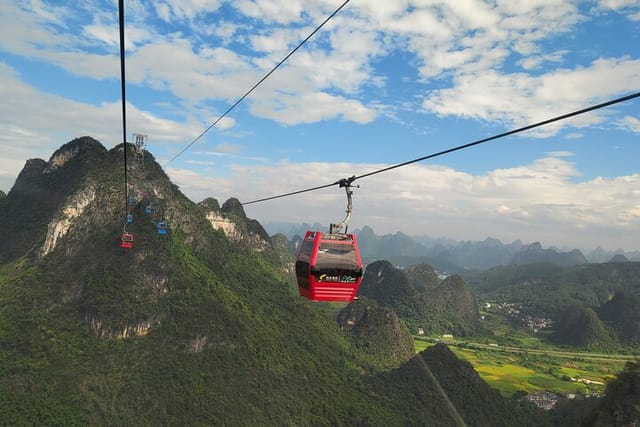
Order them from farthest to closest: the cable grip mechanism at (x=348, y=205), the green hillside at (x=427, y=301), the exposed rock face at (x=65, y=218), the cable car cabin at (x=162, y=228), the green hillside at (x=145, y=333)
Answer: the green hillside at (x=427, y=301) → the exposed rock face at (x=65, y=218) → the green hillside at (x=145, y=333) → the cable car cabin at (x=162, y=228) → the cable grip mechanism at (x=348, y=205)

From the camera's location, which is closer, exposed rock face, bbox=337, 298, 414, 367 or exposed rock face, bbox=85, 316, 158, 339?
exposed rock face, bbox=85, 316, 158, 339

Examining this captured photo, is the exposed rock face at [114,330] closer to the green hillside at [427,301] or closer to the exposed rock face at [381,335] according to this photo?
the exposed rock face at [381,335]

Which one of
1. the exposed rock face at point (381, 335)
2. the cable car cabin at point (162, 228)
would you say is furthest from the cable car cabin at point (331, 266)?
the exposed rock face at point (381, 335)

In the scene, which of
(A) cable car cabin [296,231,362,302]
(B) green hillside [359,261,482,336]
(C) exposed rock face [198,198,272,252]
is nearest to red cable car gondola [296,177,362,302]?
(A) cable car cabin [296,231,362,302]

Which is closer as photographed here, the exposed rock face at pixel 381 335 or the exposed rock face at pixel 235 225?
the exposed rock face at pixel 381 335

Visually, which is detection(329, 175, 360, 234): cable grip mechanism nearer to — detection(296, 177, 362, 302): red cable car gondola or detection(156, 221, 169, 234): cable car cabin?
detection(296, 177, 362, 302): red cable car gondola

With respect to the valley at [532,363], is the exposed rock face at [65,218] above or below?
above

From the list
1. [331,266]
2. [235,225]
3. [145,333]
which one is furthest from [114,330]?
[331,266]

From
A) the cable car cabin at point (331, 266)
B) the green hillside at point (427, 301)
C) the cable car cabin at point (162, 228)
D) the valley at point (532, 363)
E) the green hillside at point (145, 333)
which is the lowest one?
the valley at point (532, 363)
